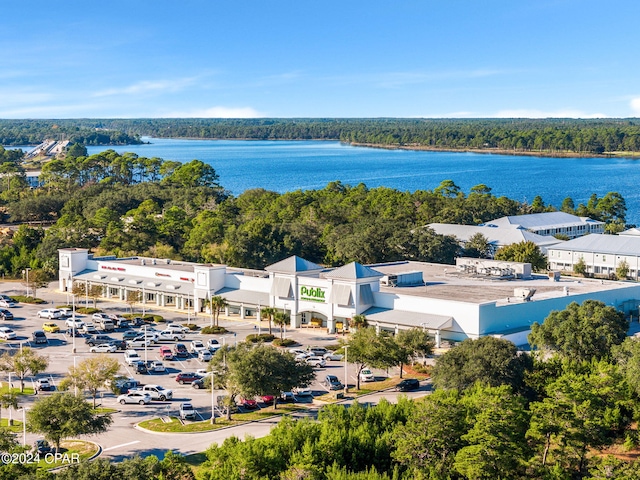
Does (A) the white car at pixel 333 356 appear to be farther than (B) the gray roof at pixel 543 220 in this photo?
No

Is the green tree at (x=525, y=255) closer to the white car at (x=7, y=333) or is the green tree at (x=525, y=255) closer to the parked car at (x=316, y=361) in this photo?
the parked car at (x=316, y=361)

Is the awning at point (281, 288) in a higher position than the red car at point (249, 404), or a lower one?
higher

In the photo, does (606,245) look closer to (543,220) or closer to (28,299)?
(543,220)

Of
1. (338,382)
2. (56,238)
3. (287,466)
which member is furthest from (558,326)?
(56,238)

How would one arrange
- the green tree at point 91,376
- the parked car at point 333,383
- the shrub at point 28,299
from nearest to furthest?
the green tree at point 91,376, the parked car at point 333,383, the shrub at point 28,299

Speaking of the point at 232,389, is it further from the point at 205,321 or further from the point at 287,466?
the point at 205,321

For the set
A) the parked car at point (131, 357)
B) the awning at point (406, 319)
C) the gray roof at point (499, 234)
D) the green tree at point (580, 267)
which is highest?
the gray roof at point (499, 234)

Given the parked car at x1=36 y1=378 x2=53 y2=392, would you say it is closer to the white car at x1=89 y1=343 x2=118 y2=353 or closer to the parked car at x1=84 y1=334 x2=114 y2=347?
the white car at x1=89 y1=343 x2=118 y2=353

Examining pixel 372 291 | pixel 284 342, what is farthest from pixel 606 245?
pixel 284 342

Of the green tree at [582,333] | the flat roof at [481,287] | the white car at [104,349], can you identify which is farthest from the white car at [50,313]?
the green tree at [582,333]
